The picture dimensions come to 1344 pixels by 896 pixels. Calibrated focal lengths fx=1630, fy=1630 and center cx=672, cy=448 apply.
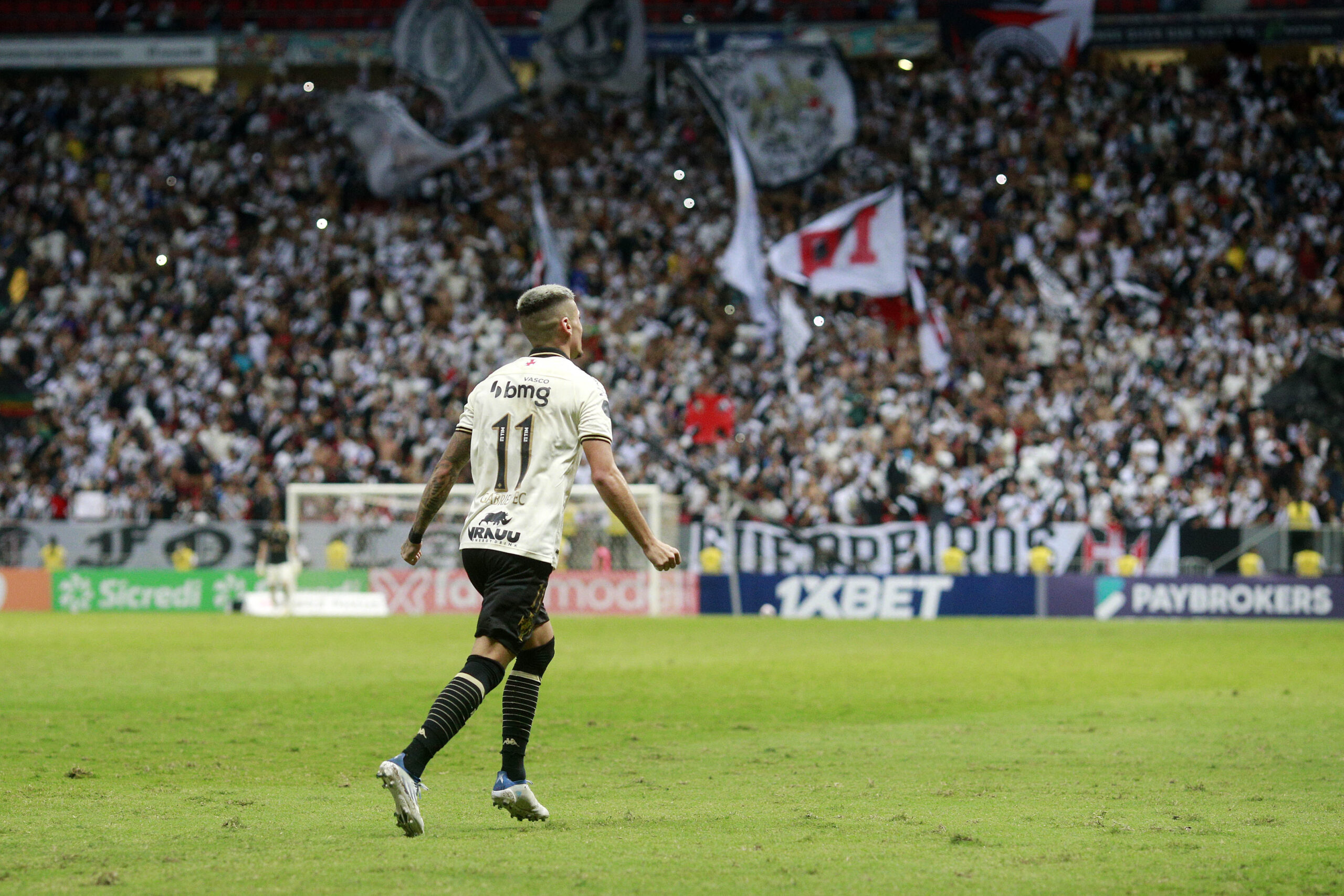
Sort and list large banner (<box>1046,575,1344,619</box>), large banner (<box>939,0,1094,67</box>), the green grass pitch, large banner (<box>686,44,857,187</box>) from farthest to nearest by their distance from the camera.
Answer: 1. large banner (<box>939,0,1094,67</box>)
2. large banner (<box>686,44,857,187</box>)
3. large banner (<box>1046,575,1344,619</box>)
4. the green grass pitch

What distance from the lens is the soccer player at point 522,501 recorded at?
6609mm

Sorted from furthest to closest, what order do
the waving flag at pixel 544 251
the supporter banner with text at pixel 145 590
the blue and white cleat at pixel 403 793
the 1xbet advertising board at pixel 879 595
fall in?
the waving flag at pixel 544 251 → the supporter banner with text at pixel 145 590 → the 1xbet advertising board at pixel 879 595 → the blue and white cleat at pixel 403 793

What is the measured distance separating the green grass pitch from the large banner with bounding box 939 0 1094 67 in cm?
2090

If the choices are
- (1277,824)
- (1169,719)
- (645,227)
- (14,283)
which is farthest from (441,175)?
(1277,824)

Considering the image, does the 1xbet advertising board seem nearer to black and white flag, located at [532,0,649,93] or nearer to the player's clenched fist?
black and white flag, located at [532,0,649,93]

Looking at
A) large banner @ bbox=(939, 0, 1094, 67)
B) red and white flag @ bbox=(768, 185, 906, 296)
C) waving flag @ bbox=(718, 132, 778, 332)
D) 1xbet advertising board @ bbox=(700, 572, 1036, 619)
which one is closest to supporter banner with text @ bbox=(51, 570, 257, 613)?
1xbet advertising board @ bbox=(700, 572, 1036, 619)

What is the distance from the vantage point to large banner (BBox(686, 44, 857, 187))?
112 ft

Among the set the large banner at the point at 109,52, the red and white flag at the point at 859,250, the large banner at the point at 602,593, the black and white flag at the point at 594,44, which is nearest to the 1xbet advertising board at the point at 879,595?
the large banner at the point at 602,593

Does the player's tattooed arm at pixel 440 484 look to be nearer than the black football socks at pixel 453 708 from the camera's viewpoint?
No

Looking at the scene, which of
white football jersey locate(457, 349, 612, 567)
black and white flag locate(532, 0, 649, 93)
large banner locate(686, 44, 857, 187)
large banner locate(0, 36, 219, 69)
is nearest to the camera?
white football jersey locate(457, 349, 612, 567)

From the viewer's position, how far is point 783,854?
6020mm

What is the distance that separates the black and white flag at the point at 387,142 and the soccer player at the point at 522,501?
1202 inches

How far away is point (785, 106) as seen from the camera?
3441 cm

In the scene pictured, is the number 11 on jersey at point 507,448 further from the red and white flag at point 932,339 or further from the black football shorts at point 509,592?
the red and white flag at point 932,339
